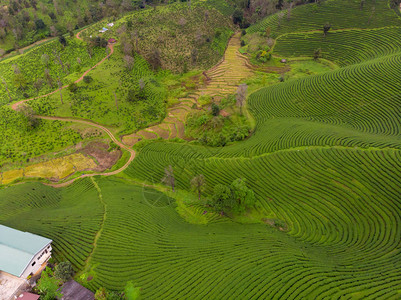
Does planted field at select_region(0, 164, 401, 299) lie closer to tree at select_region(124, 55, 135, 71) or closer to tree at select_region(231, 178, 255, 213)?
tree at select_region(231, 178, 255, 213)

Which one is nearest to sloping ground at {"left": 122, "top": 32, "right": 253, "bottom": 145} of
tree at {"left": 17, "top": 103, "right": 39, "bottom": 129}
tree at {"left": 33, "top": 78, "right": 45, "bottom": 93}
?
tree at {"left": 17, "top": 103, "right": 39, "bottom": 129}

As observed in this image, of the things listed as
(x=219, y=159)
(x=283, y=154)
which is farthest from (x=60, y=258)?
(x=283, y=154)

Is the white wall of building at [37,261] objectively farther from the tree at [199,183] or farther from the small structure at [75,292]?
the tree at [199,183]

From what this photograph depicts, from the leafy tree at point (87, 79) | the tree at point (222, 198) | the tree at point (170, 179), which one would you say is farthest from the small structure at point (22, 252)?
the leafy tree at point (87, 79)

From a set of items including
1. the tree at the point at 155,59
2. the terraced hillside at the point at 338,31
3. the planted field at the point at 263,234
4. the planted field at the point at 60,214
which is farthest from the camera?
the tree at the point at 155,59

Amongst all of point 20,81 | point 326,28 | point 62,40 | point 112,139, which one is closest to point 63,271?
point 112,139

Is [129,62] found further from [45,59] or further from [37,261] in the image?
[37,261]

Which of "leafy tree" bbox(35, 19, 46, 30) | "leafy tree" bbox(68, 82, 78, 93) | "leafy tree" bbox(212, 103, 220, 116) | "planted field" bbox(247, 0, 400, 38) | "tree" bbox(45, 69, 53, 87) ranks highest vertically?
"leafy tree" bbox(35, 19, 46, 30)
